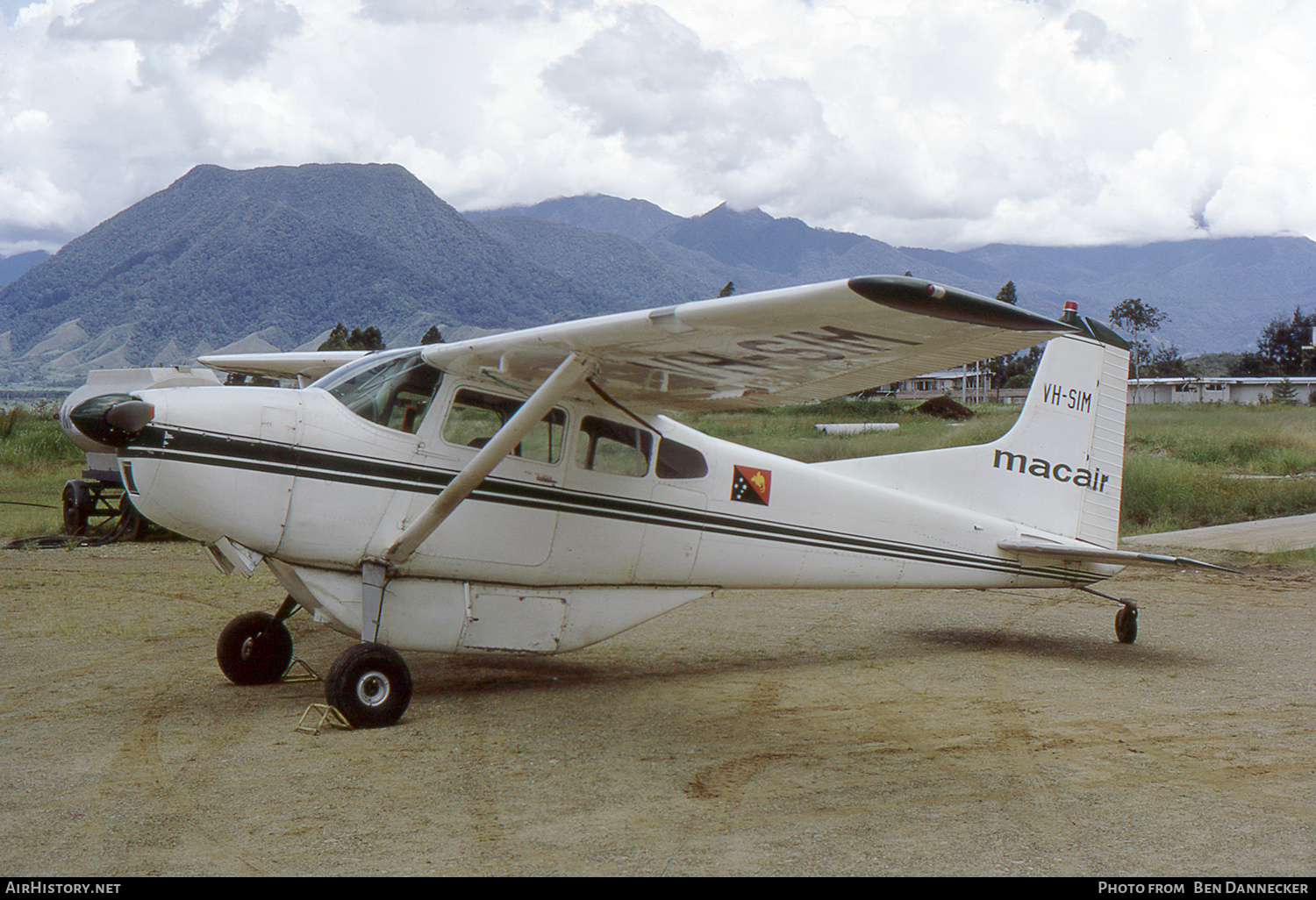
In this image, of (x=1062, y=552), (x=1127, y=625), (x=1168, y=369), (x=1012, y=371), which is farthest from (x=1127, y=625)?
(x=1168, y=369)

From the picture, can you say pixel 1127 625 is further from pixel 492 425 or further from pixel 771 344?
pixel 492 425

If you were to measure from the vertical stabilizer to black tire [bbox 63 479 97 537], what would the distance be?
1244 cm

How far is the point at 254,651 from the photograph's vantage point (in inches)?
275

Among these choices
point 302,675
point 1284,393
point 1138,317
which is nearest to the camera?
point 302,675

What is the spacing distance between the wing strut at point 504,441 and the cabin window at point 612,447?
2.98 feet

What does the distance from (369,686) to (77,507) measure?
11860 mm

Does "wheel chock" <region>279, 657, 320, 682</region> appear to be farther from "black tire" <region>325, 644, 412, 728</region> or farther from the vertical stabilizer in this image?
the vertical stabilizer

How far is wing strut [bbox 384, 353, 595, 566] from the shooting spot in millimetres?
5801

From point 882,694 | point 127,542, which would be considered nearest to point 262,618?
point 882,694

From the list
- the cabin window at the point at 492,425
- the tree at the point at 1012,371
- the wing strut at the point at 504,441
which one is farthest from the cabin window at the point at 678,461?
the tree at the point at 1012,371

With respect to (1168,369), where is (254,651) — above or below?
below

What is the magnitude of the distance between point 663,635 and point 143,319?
217 metres

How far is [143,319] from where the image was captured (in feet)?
648

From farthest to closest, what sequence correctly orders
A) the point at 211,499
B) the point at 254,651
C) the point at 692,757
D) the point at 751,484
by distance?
1. the point at 751,484
2. the point at 254,651
3. the point at 211,499
4. the point at 692,757
